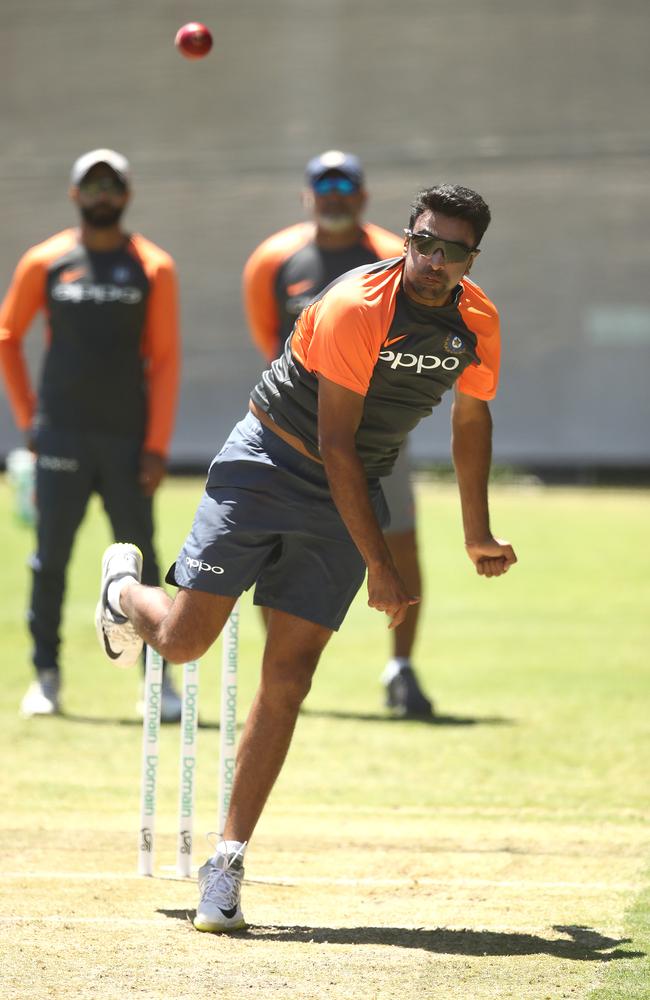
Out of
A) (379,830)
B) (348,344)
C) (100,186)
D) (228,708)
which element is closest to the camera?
(348,344)

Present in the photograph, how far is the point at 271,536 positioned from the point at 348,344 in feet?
2.31

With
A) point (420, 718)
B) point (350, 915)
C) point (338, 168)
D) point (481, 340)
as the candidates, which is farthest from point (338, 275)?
point (350, 915)

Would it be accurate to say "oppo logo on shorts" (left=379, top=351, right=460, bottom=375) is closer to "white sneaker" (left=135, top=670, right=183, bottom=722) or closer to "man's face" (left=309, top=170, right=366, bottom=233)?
"man's face" (left=309, top=170, right=366, bottom=233)

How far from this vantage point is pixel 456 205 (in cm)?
Answer: 454

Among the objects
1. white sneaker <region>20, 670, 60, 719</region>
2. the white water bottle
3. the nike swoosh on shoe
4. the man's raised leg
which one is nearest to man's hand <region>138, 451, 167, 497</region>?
white sneaker <region>20, 670, 60, 719</region>

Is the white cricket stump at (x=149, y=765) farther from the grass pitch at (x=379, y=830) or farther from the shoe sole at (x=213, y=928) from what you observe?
the shoe sole at (x=213, y=928)

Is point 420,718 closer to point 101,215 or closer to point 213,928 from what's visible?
point 101,215

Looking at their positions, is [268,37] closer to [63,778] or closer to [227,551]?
[63,778]

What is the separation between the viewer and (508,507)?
18109 millimetres

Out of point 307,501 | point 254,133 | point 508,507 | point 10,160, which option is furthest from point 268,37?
point 307,501

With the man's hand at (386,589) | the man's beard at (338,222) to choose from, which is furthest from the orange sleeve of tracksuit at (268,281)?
the man's hand at (386,589)

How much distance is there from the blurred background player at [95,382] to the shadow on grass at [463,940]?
140 inches

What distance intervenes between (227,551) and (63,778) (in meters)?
2.51

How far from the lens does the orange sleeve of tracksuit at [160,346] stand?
820 cm
